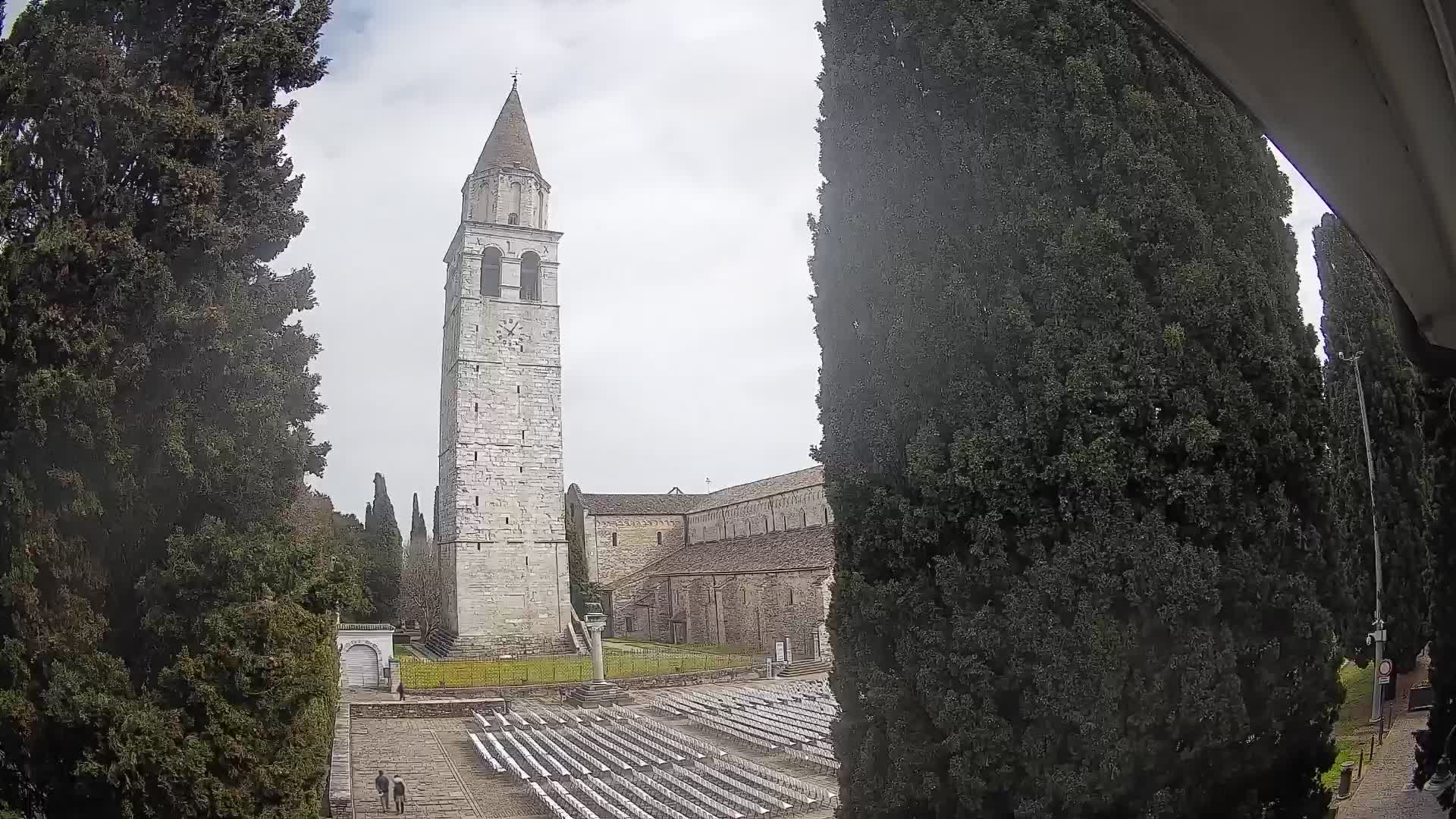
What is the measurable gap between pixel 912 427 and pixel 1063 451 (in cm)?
102

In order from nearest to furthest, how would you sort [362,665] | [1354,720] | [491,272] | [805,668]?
[1354,720]
[362,665]
[805,668]
[491,272]

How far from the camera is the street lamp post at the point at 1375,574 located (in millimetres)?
13477

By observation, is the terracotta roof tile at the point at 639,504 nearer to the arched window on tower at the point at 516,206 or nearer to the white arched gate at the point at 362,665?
the arched window on tower at the point at 516,206

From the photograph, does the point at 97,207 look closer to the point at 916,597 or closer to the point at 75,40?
the point at 75,40

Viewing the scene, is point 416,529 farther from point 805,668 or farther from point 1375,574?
point 1375,574

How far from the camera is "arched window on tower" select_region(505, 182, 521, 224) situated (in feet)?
118

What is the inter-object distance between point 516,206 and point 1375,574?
31.1 metres

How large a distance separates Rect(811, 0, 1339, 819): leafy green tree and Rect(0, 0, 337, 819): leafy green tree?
4673mm

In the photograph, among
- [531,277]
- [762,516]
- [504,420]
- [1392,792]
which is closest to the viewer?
[1392,792]

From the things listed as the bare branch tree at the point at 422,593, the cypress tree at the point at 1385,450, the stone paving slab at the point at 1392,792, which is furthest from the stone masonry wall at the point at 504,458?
the stone paving slab at the point at 1392,792

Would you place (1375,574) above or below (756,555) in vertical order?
below

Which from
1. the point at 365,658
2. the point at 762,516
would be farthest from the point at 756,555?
the point at 365,658

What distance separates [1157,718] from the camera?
4.73 metres

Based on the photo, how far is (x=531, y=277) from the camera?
119 feet
